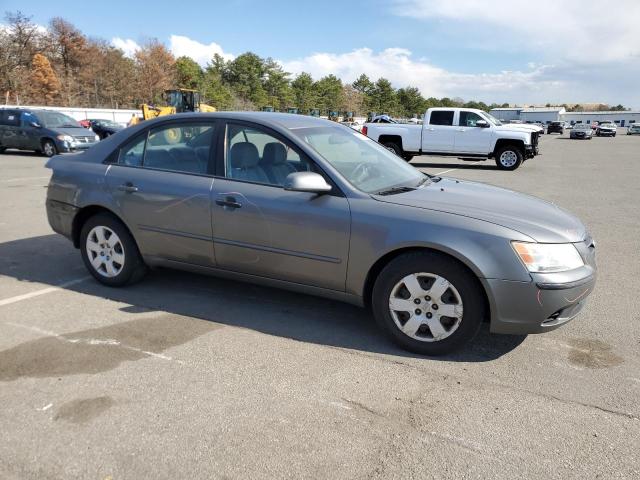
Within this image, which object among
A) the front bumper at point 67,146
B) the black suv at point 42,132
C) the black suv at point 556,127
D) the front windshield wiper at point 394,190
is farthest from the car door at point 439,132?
the black suv at point 556,127

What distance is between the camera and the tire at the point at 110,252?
4559 mm

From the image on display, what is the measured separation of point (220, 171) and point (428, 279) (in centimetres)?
187

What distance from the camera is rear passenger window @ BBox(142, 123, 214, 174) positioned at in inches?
167

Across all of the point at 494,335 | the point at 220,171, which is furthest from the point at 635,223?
the point at 220,171

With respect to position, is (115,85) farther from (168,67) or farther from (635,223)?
(635,223)

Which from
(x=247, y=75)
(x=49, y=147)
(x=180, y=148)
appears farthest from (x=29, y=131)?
(x=247, y=75)

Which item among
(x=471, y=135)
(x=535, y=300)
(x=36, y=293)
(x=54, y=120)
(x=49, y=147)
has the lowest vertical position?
(x=36, y=293)

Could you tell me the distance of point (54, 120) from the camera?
18188 millimetres

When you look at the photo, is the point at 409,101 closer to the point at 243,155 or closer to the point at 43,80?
the point at 43,80

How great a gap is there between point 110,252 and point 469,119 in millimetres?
15342

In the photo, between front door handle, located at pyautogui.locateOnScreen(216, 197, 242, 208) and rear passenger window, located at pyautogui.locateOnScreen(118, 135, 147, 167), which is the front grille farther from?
front door handle, located at pyautogui.locateOnScreen(216, 197, 242, 208)

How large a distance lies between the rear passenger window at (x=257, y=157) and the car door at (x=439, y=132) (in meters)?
14.7

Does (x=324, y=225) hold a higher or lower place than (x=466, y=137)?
lower

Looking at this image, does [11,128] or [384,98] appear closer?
[11,128]
